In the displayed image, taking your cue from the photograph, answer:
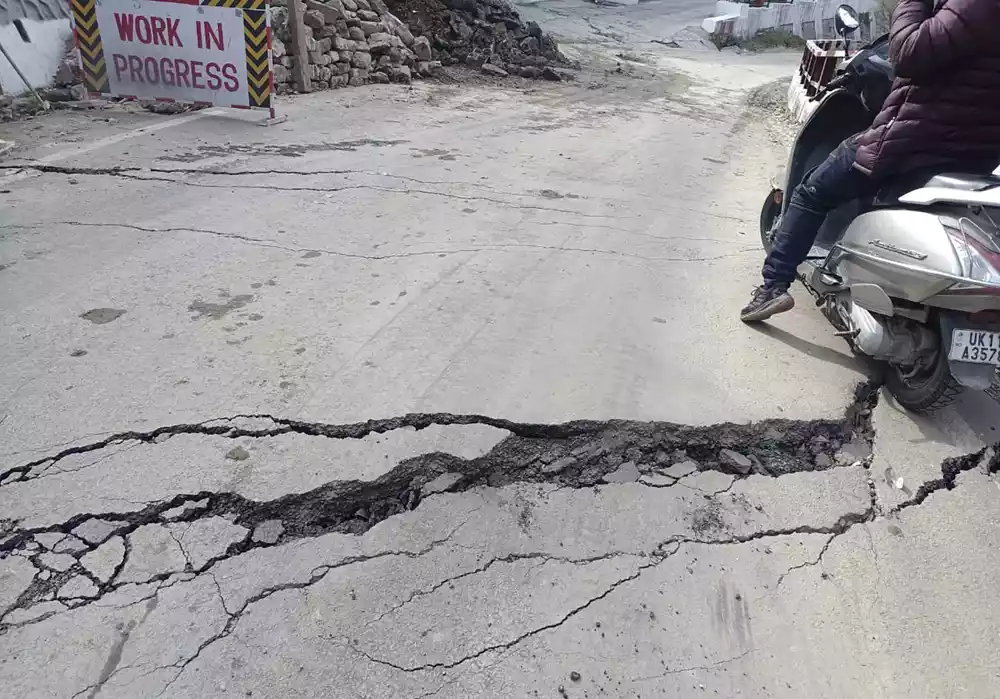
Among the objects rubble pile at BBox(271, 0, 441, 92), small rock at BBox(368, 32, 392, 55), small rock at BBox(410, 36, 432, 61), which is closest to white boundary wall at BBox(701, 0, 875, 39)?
small rock at BBox(410, 36, 432, 61)

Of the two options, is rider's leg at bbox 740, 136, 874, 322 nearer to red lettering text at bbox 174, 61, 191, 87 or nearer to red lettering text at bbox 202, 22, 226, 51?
red lettering text at bbox 202, 22, 226, 51

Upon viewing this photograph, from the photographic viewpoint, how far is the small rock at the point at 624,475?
247 cm

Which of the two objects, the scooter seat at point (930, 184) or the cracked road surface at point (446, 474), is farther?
the scooter seat at point (930, 184)

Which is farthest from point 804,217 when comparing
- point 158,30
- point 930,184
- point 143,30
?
point 143,30

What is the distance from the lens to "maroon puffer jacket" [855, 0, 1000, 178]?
2449 millimetres

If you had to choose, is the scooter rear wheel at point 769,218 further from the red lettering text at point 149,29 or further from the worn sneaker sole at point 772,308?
the red lettering text at point 149,29

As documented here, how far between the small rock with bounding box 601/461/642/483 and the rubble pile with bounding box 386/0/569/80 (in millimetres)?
10809

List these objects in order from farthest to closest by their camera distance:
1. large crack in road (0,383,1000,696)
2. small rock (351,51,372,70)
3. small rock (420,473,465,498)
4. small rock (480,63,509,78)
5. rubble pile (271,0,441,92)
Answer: small rock (480,63,509,78), small rock (351,51,372,70), rubble pile (271,0,441,92), small rock (420,473,465,498), large crack in road (0,383,1000,696)

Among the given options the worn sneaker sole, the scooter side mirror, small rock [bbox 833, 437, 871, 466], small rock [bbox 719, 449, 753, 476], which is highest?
the scooter side mirror

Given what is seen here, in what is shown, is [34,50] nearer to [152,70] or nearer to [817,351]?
[152,70]

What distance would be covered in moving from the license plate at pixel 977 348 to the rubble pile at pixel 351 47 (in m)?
8.34

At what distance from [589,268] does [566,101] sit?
6872 mm

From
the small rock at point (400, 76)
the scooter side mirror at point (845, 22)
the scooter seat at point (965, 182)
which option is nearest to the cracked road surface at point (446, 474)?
the scooter seat at point (965, 182)

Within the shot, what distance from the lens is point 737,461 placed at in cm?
262
